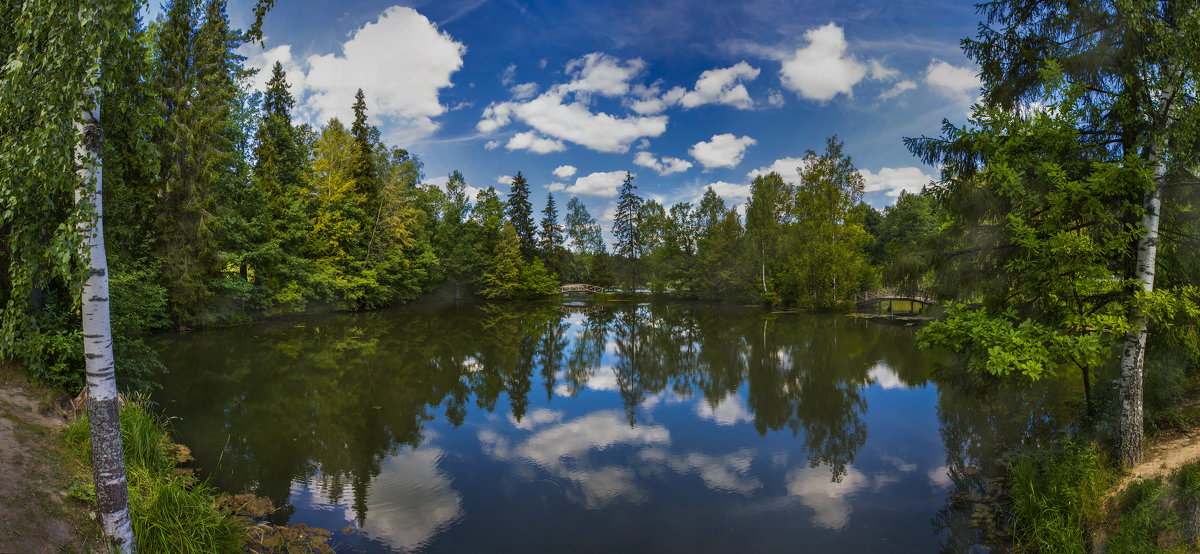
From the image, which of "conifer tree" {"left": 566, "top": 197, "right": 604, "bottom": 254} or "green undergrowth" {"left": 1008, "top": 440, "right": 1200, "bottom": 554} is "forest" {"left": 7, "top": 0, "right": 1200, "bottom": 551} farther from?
"conifer tree" {"left": 566, "top": 197, "right": 604, "bottom": 254}

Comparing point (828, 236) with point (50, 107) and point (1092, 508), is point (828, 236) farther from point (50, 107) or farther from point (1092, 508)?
point (50, 107)

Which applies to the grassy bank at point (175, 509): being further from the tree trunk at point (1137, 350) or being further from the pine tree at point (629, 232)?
the pine tree at point (629, 232)

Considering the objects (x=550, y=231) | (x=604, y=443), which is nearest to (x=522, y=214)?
(x=550, y=231)

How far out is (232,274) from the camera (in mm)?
20875

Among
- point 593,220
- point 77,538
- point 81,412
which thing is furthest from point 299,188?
point 593,220

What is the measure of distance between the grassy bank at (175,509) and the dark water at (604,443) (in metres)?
0.43

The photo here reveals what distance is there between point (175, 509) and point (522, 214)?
42.0 meters

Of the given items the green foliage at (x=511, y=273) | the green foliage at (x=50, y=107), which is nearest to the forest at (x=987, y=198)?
the green foliage at (x=50, y=107)

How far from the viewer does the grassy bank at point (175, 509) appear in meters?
4.14

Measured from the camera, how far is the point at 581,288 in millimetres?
50156

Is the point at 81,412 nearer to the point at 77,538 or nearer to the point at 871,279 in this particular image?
the point at 77,538

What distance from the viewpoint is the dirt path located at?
11.9ft

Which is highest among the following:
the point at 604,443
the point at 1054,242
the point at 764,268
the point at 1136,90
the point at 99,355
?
the point at 1136,90

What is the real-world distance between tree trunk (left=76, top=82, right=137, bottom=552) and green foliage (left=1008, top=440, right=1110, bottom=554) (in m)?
7.86
